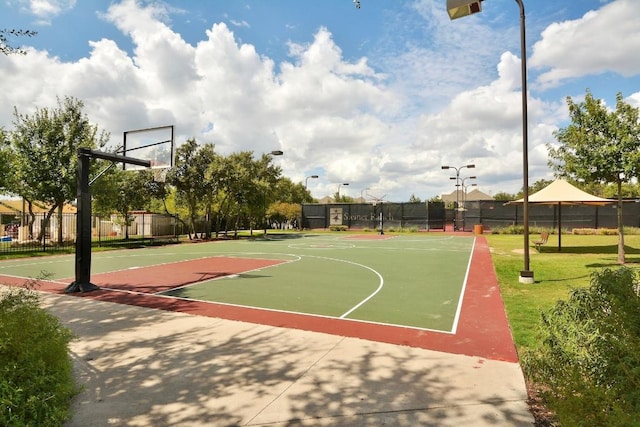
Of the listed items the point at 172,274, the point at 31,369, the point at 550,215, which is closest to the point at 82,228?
the point at 172,274

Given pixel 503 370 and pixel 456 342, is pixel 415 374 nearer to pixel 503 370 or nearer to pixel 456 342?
pixel 503 370

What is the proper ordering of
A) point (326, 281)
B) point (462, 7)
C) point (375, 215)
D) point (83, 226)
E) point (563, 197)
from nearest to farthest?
point (462, 7) < point (83, 226) < point (326, 281) < point (563, 197) < point (375, 215)

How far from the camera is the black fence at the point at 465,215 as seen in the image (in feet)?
119

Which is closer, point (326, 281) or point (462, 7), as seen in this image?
point (462, 7)

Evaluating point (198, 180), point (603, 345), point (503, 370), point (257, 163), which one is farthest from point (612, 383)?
point (257, 163)

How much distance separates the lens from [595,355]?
365cm

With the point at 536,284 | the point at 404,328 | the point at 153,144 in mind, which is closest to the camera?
the point at 404,328

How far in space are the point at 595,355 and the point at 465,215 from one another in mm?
40032

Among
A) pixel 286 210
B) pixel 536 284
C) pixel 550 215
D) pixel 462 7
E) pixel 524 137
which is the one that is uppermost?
pixel 462 7

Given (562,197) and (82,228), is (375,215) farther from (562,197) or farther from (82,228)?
(82,228)

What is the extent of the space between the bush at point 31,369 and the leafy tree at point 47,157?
21.2 m

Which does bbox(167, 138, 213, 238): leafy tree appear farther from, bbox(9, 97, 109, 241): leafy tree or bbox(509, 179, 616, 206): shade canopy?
bbox(509, 179, 616, 206): shade canopy

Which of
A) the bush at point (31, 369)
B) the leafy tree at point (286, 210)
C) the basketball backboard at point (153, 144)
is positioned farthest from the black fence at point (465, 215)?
the bush at point (31, 369)

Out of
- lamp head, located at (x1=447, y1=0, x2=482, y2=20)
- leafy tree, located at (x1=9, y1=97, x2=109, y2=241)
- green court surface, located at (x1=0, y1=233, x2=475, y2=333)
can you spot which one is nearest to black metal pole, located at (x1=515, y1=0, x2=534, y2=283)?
green court surface, located at (x1=0, y1=233, x2=475, y2=333)
